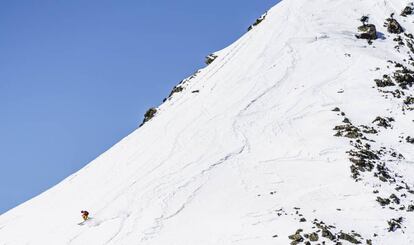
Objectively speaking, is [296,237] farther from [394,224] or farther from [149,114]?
[149,114]

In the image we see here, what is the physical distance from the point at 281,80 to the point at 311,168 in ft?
52.9

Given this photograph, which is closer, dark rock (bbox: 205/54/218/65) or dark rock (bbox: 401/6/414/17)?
dark rock (bbox: 401/6/414/17)

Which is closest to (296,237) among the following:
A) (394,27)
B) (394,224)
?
(394,224)

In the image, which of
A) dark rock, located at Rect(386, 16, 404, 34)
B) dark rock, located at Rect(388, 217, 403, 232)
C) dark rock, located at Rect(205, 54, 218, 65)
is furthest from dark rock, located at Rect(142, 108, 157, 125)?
dark rock, located at Rect(388, 217, 403, 232)

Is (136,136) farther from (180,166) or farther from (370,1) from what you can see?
(370,1)

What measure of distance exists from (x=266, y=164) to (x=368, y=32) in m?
26.0

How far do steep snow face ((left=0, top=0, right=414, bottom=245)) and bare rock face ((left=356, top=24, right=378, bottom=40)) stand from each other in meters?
0.95

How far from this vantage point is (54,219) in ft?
124

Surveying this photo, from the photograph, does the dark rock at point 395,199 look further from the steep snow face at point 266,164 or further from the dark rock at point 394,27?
the dark rock at point 394,27

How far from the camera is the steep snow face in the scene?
2919 centimetres

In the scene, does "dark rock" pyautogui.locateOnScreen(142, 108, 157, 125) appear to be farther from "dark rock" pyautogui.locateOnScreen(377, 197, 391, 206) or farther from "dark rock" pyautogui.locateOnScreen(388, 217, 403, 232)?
"dark rock" pyautogui.locateOnScreen(388, 217, 403, 232)

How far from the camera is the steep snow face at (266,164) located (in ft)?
95.8

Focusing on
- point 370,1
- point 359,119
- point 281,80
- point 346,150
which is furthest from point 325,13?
point 346,150

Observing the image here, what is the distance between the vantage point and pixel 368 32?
55.2 m
